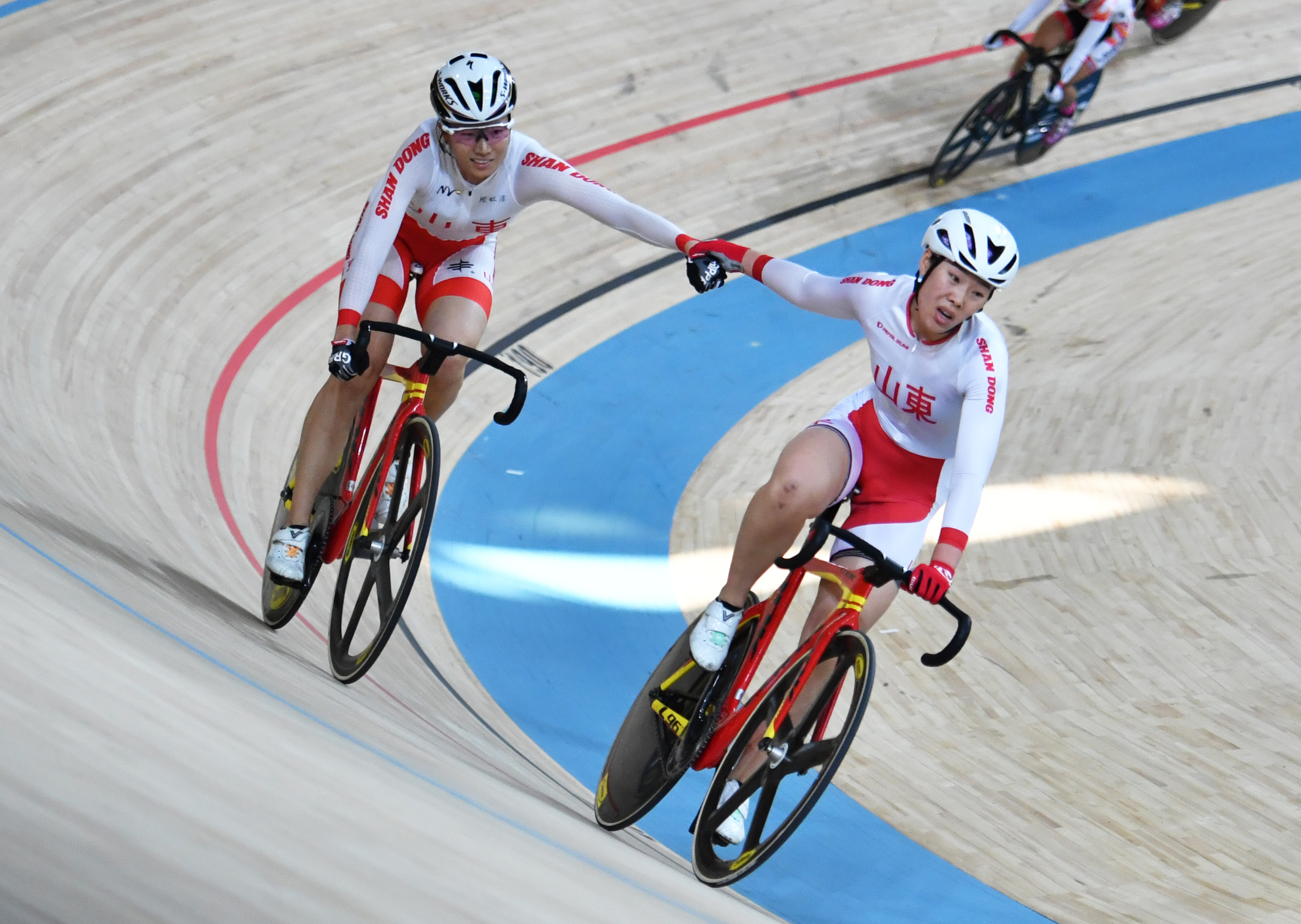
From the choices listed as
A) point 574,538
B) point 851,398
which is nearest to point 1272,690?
point 851,398

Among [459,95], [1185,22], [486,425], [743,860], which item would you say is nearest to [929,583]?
[743,860]

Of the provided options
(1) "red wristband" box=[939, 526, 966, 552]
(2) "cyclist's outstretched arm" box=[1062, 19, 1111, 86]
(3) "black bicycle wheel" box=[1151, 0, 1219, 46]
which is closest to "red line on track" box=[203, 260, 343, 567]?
(1) "red wristband" box=[939, 526, 966, 552]

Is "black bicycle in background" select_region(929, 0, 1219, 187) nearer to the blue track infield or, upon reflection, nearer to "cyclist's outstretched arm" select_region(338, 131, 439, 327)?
the blue track infield

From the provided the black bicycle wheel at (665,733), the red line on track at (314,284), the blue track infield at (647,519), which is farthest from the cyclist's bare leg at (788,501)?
the red line on track at (314,284)

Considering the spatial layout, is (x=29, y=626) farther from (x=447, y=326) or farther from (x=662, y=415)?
(x=662, y=415)

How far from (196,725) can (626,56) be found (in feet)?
19.9

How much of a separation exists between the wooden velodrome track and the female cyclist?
1.65 feet

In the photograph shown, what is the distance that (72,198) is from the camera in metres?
4.79

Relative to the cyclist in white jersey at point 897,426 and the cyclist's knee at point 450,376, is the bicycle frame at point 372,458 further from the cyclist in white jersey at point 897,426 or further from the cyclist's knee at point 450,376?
the cyclist in white jersey at point 897,426

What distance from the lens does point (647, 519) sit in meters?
4.70

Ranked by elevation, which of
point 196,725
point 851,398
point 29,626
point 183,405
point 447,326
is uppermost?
point 29,626

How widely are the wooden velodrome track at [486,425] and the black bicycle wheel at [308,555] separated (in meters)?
0.12

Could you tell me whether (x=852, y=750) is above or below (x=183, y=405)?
below

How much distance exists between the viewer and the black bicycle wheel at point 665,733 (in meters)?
2.84
